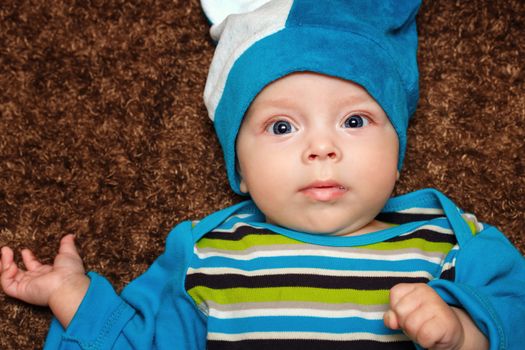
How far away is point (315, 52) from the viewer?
1.27 m

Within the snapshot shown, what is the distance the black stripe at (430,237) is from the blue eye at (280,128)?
29 centimetres

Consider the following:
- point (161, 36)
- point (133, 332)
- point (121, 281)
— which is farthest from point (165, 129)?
point (133, 332)

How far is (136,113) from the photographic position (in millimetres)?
1559

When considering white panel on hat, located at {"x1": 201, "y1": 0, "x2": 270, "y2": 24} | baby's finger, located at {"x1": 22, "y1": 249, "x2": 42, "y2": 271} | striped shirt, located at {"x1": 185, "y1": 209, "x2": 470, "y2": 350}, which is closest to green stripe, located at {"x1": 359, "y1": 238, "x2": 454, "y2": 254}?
striped shirt, located at {"x1": 185, "y1": 209, "x2": 470, "y2": 350}

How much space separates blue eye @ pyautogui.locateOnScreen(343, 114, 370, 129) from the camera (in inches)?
51.3

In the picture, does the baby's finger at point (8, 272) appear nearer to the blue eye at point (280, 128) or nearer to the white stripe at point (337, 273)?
the white stripe at point (337, 273)

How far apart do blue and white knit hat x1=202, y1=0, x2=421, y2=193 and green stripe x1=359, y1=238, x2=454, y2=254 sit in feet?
0.58

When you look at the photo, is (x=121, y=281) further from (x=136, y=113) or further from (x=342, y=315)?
(x=342, y=315)

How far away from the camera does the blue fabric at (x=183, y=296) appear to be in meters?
1.23

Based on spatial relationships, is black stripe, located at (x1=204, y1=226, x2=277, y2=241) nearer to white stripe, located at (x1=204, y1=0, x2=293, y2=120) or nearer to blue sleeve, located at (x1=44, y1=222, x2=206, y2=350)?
blue sleeve, located at (x1=44, y1=222, x2=206, y2=350)

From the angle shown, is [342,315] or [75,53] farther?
[75,53]

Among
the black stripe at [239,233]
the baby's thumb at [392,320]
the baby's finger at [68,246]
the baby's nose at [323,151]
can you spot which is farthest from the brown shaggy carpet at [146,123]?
the baby's thumb at [392,320]

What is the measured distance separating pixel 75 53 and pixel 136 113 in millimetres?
195

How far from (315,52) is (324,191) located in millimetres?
253
